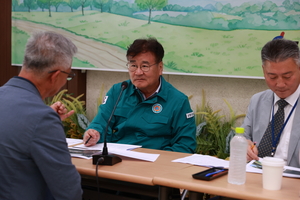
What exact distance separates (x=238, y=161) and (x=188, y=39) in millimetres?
2406

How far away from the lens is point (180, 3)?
393 centimetres

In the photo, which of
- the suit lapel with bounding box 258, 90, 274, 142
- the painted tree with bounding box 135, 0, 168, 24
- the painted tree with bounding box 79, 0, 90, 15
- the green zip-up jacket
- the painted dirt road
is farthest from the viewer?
the painted tree with bounding box 79, 0, 90, 15

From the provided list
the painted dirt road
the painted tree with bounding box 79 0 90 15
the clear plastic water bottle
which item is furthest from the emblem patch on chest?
the painted tree with bounding box 79 0 90 15

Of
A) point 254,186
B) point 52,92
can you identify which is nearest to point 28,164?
point 52,92

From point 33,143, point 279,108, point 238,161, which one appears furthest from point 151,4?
point 33,143

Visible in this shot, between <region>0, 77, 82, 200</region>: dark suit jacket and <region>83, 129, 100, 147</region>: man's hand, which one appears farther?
<region>83, 129, 100, 147</region>: man's hand

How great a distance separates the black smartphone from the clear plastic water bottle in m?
0.08

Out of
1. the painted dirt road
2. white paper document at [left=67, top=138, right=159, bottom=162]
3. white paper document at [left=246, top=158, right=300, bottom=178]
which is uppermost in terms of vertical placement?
the painted dirt road

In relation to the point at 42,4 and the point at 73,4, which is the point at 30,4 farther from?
the point at 73,4

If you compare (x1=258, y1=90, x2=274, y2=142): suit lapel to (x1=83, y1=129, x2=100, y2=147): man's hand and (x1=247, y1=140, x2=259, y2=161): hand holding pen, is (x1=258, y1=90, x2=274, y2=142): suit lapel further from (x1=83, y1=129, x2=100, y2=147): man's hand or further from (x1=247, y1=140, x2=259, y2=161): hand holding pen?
(x1=83, y1=129, x2=100, y2=147): man's hand

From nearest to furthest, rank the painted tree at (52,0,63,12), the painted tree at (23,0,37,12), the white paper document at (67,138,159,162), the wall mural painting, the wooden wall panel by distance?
1. the white paper document at (67,138,159,162)
2. the wall mural painting
3. the painted tree at (52,0,63,12)
4. the painted tree at (23,0,37,12)
5. the wooden wall panel

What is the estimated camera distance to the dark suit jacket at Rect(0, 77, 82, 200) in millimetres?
1417

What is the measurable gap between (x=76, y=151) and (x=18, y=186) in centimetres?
78

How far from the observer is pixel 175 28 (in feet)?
13.0
